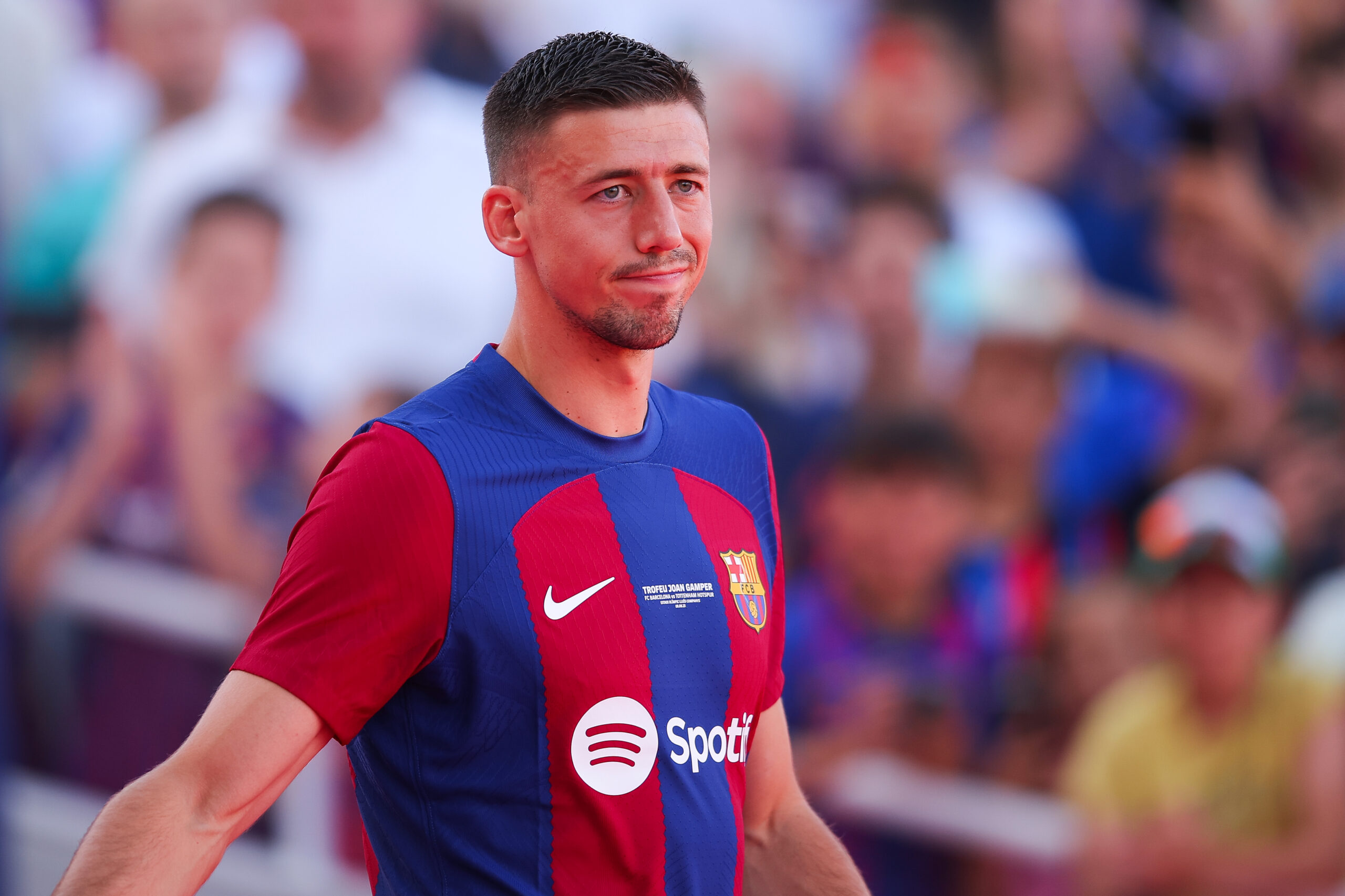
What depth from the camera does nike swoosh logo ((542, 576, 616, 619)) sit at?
67.8 inches

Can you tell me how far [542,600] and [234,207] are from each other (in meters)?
4.54

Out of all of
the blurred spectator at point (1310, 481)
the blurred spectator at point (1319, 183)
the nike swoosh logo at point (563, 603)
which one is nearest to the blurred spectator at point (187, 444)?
the blurred spectator at point (1310, 481)

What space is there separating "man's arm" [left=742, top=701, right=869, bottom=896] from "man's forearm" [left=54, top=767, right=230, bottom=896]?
2.65 feet

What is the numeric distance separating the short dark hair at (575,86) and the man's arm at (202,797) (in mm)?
750

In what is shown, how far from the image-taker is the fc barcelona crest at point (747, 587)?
1910 millimetres

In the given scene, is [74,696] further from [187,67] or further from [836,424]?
[836,424]

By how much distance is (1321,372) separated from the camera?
15.0 ft

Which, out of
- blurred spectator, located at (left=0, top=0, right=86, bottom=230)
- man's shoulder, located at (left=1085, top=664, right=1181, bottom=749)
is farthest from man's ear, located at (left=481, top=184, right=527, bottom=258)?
blurred spectator, located at (left=0, top=0, right=86, bottom=230)

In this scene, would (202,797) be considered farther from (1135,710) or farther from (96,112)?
(96,112)

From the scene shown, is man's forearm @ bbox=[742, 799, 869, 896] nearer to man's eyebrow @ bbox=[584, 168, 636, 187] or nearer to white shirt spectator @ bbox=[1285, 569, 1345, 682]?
man's eyebrow @ bbox=[584, 168, 636, 187]

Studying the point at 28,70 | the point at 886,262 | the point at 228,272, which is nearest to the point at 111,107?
the point at 28,70

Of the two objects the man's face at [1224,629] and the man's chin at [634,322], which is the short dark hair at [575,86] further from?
the man's face at [1224,629]

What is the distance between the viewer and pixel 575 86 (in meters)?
1.79

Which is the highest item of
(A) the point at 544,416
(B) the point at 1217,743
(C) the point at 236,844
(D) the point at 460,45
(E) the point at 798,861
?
(D) the point at 460,45
